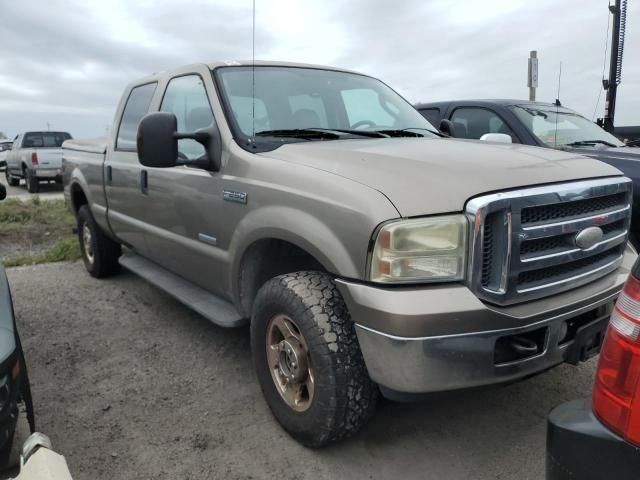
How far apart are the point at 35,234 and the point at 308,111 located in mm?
6351

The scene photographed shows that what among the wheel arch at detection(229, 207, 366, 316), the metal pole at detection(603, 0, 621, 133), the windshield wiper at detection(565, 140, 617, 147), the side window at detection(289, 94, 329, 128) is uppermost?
the metal pole at detection(603, 0, 621, 133)

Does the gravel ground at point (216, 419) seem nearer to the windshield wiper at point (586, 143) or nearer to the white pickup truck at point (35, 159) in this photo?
the windshield wiper at point (586, 143)

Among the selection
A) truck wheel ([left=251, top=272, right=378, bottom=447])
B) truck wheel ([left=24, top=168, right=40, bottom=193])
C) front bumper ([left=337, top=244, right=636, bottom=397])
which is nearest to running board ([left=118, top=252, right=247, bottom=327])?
truck wheel ([left=251, top=272, right=378, bottom=447])

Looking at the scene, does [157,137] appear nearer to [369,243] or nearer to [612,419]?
[369,243]

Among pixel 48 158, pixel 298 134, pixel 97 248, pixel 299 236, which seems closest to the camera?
pixel 299 236

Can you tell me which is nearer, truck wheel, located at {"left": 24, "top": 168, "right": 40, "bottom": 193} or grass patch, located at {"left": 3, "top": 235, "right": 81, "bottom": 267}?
grass patch, located at {"left": 3, "top": 235, "right": 81, "bottom": 267}

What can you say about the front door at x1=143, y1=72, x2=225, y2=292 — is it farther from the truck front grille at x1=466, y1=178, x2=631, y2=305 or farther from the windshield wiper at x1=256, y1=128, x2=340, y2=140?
the truck front grille at x1=466, y1=178, x2=631, y2=305

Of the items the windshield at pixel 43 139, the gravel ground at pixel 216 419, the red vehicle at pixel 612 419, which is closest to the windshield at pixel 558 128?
the gravel ground at pixel 216 419

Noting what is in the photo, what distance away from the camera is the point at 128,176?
4.29 m

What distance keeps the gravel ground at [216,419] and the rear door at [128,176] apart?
85cm

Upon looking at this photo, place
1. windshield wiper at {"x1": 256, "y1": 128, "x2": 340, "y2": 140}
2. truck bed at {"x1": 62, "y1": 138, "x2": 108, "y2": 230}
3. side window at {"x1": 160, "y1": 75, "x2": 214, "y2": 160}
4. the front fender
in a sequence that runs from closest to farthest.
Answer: the front fender < windshield wiper at {"x1": 256, "y1": 128, "x2": 340, "y2": 140} < side window at {"x1": 160, "y1": 75, "x2": 214, "y2": 160} < truck bed at {"x1": 62, "y1": 138, "x2": 108, "y2": 230}

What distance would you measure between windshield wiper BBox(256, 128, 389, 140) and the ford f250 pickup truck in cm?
2

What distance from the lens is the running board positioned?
3197 mm

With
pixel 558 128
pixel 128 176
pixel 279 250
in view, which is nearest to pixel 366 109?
pixel 279 250
